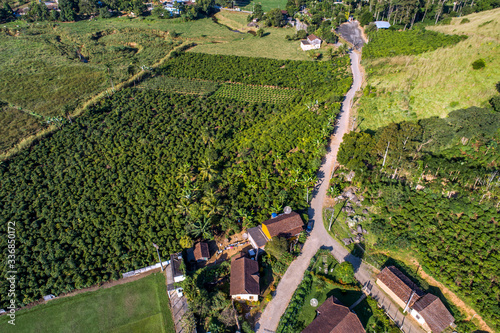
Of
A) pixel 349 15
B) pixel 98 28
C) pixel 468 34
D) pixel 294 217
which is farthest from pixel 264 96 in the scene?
pixel 98 28

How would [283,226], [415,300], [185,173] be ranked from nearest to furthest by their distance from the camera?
1. [415,300]
2. [283,226]
3. [185,173]

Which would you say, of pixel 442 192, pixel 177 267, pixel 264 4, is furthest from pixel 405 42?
pixel 264 4

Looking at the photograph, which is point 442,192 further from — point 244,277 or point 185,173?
point 185,173

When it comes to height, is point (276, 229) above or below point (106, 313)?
above

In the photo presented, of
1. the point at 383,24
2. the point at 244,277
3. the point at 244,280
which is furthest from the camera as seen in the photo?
the point at 383,24

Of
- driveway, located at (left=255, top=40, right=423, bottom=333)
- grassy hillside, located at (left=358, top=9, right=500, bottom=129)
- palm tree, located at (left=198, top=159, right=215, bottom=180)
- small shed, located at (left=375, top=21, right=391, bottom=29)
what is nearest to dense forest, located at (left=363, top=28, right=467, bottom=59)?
small shed, located at (left=375, top=21, right=391, bottom=29)

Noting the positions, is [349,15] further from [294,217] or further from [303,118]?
[294,217]


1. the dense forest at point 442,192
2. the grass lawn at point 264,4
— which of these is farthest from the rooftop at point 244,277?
the grass lawn at point 264,4
